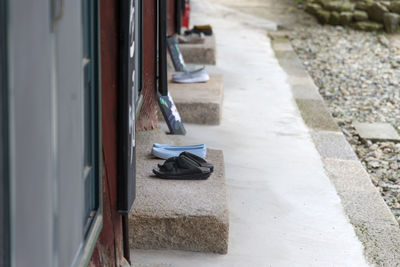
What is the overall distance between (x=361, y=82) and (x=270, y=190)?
411cm

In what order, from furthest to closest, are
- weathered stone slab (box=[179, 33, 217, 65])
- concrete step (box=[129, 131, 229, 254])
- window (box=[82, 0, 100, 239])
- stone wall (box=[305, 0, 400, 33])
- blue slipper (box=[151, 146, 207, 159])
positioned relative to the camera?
stone wall (box=[305, 0, 400, 33]) < weathered stone slab (box=[179, 33, 217, 65]) < blue slipper (box=[151, 146, 207, 159]) < concrete step (box=[129, 131, 229, 254]) < window (box=[82, 0, 100, 239])

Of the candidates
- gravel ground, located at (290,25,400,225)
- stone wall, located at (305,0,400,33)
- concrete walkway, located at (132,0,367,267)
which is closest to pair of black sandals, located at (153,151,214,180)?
concrete walkway, located at (132,0,367,267)

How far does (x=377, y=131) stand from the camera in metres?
6.16

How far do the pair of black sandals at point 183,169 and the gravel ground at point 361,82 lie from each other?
132cm

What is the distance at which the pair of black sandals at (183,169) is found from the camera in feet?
11.9

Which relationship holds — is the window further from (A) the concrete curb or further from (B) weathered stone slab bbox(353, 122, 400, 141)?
(B) weathered stone slab bbox(353, 122, 400, 141)

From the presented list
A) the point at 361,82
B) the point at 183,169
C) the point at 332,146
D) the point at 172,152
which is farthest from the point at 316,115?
the point at 183,169

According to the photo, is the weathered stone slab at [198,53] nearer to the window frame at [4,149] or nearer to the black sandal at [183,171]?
the black sandal at [183,171]

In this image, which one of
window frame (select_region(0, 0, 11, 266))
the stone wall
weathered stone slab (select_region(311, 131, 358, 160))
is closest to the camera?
window frame (select_region(0, 0, 11, 266))

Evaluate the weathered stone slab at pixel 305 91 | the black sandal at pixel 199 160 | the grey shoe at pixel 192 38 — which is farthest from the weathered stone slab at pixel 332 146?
the grey shoe at pixel 192 38

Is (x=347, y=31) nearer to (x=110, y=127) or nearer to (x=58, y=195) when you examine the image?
(x=110, y=127)

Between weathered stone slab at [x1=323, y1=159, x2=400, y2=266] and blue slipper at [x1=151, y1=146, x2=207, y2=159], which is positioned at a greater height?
blue slipper at [x1=151, y1=146, x2=207, y2=159]

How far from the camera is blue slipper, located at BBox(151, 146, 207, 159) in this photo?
3949mm

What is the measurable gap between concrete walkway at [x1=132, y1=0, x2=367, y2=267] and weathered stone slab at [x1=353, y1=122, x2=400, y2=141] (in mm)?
576
